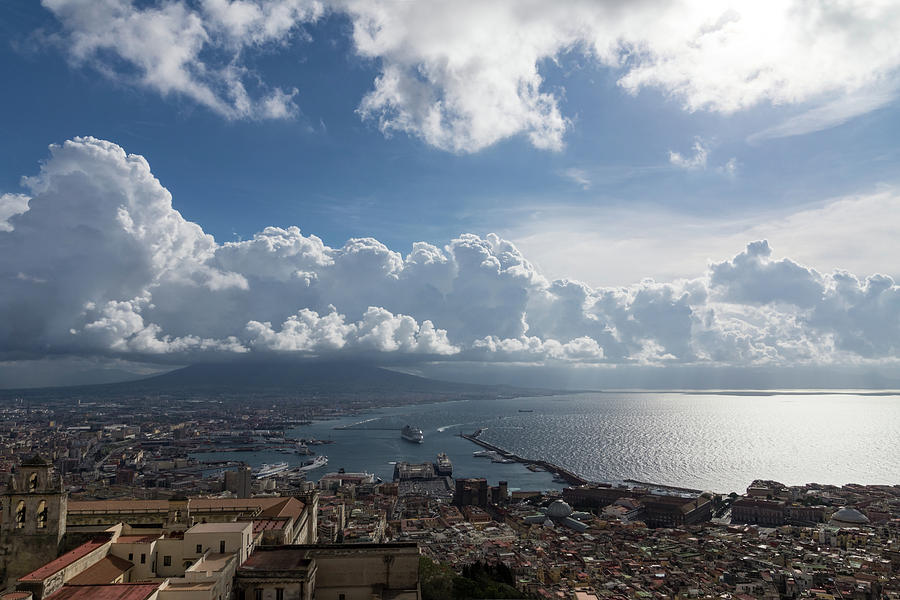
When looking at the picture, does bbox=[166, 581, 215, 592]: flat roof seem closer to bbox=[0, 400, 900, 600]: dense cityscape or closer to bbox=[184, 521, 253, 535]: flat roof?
bbox=[0, 400, 900, 600]: dense cityscape

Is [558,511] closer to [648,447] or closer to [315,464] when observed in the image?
[315,464]

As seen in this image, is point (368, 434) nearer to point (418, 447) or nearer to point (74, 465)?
point (418, 447)

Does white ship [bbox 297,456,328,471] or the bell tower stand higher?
the bell tower

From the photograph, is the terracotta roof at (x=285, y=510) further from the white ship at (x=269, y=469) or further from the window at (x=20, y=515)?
the white ship at (x=269, y=469)

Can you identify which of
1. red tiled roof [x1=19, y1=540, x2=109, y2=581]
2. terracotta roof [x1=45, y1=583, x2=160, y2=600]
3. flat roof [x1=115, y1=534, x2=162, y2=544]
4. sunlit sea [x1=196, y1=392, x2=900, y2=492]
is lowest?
sunlit sea [x1=196, y1=392, x2=900, y2=492]

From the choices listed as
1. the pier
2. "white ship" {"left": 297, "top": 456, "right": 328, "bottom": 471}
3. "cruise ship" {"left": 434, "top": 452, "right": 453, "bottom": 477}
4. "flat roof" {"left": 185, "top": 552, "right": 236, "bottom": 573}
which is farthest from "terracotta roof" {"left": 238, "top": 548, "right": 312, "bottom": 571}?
"white ship" {"left": 297, "top": 456, "right": 328, "bottom": 471}

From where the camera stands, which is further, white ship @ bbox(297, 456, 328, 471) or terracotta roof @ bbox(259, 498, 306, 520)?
white ship @ bbox(297, 456, 328, 471)

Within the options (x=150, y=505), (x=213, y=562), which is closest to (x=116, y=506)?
(x=150, y=505)
